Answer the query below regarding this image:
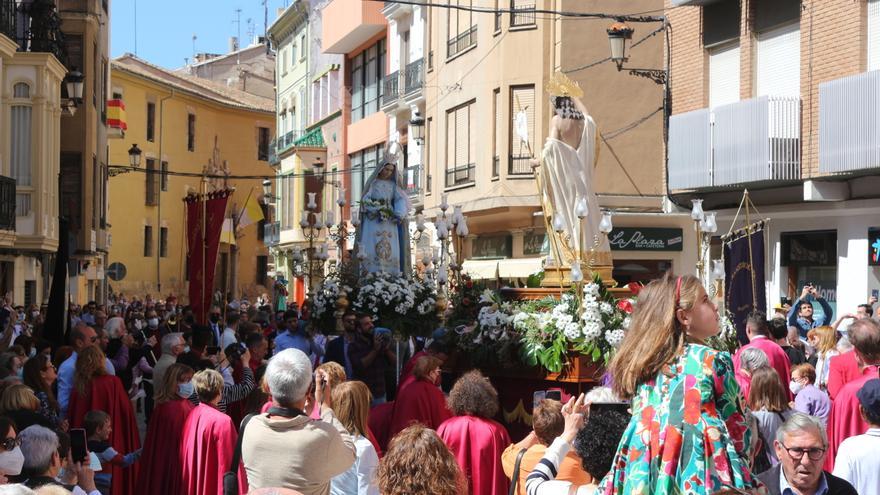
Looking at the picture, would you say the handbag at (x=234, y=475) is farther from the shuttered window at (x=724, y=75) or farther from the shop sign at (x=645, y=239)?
the shop sign at (x=645, y=239)

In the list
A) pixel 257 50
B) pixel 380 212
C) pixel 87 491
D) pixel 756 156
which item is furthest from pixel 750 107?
pixel 257 50

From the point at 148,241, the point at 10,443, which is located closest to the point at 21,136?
the point at 10,443

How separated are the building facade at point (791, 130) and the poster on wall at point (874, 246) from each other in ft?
0.05

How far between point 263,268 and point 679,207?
4517cm

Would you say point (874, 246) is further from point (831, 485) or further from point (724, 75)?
point (831, 485)

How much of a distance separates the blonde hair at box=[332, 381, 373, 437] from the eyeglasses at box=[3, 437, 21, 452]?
1629mm

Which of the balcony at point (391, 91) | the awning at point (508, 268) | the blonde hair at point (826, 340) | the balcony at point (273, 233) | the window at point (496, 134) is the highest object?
the balcony at point (391, 91)

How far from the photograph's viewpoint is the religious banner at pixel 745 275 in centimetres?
1248

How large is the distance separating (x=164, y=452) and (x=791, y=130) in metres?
16.0

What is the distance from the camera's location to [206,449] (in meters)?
8.23

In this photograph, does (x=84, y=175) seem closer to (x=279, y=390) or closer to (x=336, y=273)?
(x=336, y=273)

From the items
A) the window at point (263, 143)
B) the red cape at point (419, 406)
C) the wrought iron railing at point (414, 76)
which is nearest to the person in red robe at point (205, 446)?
the red cape at point (419, 406)

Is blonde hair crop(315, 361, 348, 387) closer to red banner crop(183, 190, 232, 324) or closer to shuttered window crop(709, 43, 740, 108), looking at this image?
red banner crop(183, 190, 232, 324)

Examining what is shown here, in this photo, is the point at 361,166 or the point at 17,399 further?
the point at 361,166
